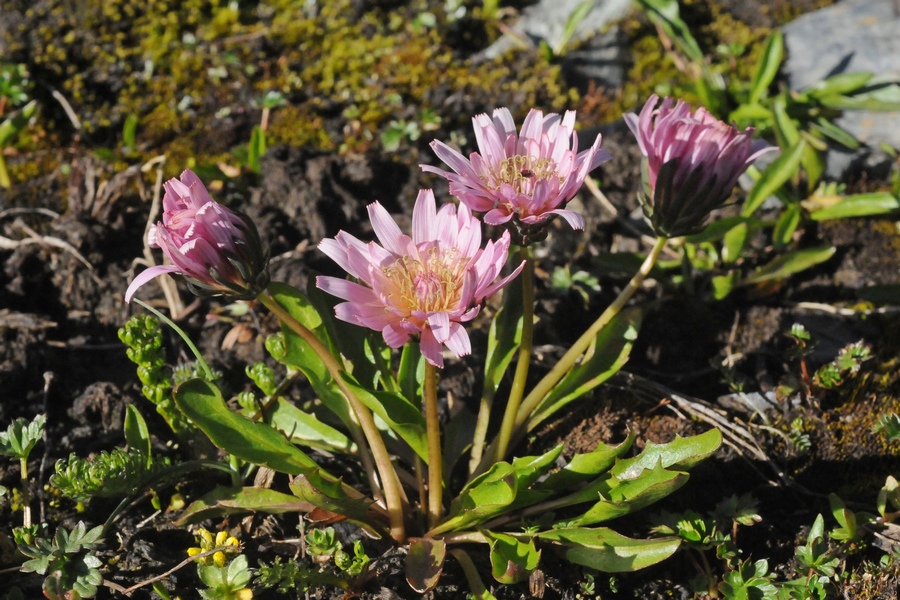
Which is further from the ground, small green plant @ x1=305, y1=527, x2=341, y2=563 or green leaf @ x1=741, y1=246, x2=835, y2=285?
green leaf @ x1=741, y1=246, x2=835, y2=285

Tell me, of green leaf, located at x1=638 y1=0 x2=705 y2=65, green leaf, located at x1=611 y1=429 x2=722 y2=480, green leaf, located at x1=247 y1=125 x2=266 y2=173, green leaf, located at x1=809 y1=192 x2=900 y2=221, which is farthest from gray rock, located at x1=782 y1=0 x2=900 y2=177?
green leaf, located at x1=247 y1=125 x2=266 y2=173

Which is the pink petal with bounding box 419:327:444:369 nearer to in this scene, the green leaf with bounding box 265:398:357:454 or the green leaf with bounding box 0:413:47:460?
the green leaf with bounding box 265:398:357:454

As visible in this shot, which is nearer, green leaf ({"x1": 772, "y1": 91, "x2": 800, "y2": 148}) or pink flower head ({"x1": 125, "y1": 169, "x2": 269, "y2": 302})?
pink flower head ({"x1": 125, "y1": 169, "x2": 269, "y2": 302})

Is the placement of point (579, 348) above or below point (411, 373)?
above

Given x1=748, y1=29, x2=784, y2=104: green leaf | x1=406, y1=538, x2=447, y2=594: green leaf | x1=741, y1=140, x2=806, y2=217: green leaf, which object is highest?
x1=748, y1=29, x2=784, y2=104: green leaf

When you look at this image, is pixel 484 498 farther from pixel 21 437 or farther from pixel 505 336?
pixel 21 437

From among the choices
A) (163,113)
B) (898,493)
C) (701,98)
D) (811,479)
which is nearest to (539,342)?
(811,479)

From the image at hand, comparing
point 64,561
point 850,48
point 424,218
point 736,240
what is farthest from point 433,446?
point 850,48
